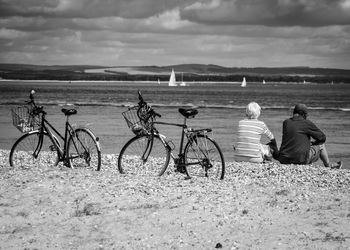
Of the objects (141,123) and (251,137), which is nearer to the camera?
(141,123)

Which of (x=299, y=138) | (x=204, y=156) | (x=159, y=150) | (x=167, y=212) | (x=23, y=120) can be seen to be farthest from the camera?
(x=299, y=138)

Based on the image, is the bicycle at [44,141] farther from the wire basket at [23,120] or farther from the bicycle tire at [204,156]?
the bicycle tire at [204,156]

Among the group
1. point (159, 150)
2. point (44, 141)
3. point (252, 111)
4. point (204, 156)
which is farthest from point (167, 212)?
point (44, 141)

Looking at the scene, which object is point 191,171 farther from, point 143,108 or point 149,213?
point 149,213

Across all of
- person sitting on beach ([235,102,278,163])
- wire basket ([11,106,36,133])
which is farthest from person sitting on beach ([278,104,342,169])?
wire basket ([11,106,36,133])

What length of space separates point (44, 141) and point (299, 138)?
200 inches

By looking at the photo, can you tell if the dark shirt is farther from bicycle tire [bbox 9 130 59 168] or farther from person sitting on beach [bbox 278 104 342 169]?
bicycle tire [bbox 9 130 59 168]

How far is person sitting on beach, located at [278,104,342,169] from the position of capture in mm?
11352

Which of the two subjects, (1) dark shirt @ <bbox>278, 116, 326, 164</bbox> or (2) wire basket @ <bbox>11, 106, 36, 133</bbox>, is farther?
(1) dark shirt @ <bbox>278, 116, 326, 164</bbox>

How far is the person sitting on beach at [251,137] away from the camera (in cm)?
1119

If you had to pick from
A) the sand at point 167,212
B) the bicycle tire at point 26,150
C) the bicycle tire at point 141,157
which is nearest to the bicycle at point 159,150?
the bicycle tire at point 141,157

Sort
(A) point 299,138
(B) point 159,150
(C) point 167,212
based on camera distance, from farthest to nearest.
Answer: (A) point 299,138 → (B) point 159,150 → (C) point 167,212

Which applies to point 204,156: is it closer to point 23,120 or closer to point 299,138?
point 299,138

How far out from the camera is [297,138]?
37.3 feet
